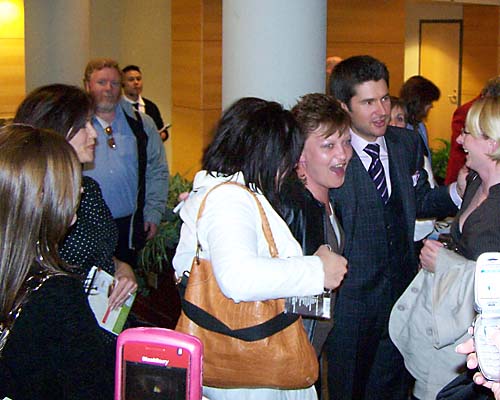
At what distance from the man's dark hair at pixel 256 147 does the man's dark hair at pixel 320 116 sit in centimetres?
44

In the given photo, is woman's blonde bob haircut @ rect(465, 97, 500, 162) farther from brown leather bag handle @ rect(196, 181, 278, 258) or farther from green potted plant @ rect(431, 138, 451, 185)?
green potted plant @ rect(431, 138, 451, 185)

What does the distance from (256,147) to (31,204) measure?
0.89 metres

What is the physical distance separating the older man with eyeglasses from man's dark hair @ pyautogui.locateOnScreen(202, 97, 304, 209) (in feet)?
6.76

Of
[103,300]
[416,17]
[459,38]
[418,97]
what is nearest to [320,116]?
[103,300]

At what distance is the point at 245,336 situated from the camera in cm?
259

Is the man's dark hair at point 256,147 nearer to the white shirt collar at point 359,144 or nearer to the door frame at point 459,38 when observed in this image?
the white shirt collar at point 359,144

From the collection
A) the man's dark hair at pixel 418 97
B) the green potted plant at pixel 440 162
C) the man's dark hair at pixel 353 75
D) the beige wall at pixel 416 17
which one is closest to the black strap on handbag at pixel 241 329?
the man's dark hair at pixel 353 75

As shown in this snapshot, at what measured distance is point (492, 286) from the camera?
1.66 m

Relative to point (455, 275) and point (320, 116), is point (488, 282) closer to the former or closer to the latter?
point (455, 275)

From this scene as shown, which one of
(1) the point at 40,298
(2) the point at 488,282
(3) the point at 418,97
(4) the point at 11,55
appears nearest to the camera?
(2) the point at 488,282

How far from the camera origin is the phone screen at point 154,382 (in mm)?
1720

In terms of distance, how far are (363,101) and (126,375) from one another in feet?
7.34

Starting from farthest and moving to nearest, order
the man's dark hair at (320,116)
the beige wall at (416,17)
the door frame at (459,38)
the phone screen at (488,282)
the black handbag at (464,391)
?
the beige wall at (416,17) < the door frame at (459,38) < the man's dark hair at (320,116) < the black handbag at (464,391) < the phone screen at (488,282)

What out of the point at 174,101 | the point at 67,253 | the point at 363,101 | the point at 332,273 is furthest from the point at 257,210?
the point at 174,101
